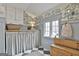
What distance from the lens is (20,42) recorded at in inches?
56.1

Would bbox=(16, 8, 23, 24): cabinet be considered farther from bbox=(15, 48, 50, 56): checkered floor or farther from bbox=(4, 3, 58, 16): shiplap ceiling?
bbox=(15, 48, 50, 56): checkered floor

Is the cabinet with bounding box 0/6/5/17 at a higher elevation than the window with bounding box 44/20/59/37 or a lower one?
higher

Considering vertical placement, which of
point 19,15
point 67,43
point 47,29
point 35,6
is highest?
point 35,6

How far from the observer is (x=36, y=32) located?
145 cm

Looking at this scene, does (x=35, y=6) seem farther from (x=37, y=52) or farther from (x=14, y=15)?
(x=37, y=52)

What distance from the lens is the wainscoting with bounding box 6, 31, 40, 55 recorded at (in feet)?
4.58

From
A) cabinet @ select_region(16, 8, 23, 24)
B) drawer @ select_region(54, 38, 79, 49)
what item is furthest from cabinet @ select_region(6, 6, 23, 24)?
drawer @ select_region(54, 38, 79, 49)

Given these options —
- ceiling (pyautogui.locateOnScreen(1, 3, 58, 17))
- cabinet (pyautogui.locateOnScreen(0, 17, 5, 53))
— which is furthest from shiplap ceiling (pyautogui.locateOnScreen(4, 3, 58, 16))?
cabinet (pyautogui.locateOnScreen(0, 17, 5, 53))

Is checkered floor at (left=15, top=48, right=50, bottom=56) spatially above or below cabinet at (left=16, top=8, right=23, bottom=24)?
below

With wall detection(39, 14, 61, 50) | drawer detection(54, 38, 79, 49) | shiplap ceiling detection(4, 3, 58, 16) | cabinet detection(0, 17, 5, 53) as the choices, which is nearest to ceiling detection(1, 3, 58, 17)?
shiplap ceiling detection(4, 3, 58, 16)

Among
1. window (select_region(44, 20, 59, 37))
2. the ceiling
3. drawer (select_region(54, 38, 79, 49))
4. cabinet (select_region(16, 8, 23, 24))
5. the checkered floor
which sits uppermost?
the ceiling

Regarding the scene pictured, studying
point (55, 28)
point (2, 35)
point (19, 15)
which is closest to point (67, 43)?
point (55, 28)

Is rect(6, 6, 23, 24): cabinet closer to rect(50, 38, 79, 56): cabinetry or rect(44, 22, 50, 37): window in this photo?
rect(44, 22, 50, 37): window

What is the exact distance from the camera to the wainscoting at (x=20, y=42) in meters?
A: 1.40
